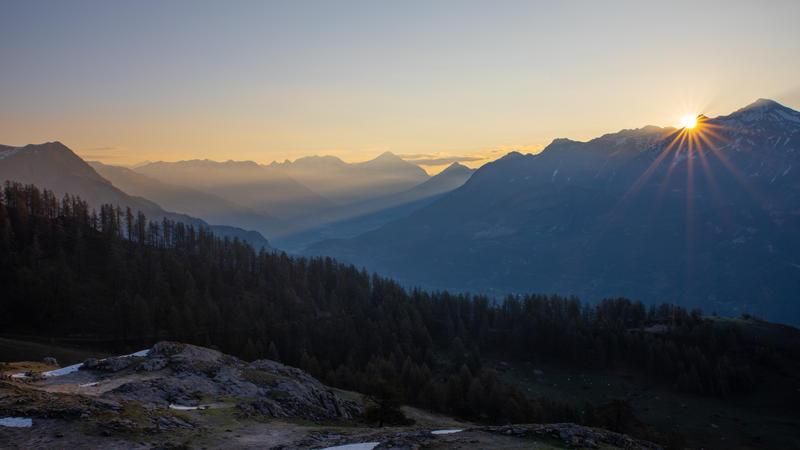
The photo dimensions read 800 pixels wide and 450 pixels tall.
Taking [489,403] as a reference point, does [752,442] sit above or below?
below

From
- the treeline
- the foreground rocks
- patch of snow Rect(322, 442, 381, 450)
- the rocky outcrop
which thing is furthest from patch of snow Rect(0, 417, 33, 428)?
the treeline

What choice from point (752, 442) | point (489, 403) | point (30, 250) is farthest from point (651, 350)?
point (30, 250)

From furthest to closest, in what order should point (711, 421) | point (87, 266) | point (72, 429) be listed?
point (87, 266) → point (711, 421) → point (72, 429)

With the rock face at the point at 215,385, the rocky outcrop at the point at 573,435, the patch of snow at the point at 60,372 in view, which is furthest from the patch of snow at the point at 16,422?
the rocky outcrop at the point at 573,435

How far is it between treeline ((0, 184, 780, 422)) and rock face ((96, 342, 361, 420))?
956 inches

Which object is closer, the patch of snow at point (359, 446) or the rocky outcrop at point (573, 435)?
the patch of snow at point (359, 446)

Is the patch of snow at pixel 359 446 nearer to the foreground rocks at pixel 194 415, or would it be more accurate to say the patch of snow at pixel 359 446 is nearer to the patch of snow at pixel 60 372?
the foreground rocks at pixel 194 415

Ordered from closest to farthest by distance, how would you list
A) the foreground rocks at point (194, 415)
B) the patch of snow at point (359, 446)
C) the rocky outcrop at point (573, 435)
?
the patch of snow at point (359, 446) → the foreground rocks at point (194, 415) → the rocky outcrop at point (573, 435)

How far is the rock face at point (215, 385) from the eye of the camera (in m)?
49.4

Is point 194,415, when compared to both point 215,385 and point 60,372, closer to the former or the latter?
point 215,385

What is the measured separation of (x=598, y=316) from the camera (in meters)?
197

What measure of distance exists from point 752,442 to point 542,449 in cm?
10625

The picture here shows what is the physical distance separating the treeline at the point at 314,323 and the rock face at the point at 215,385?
24.3 metres

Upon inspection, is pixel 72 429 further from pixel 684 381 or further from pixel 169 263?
pixel 684 381
